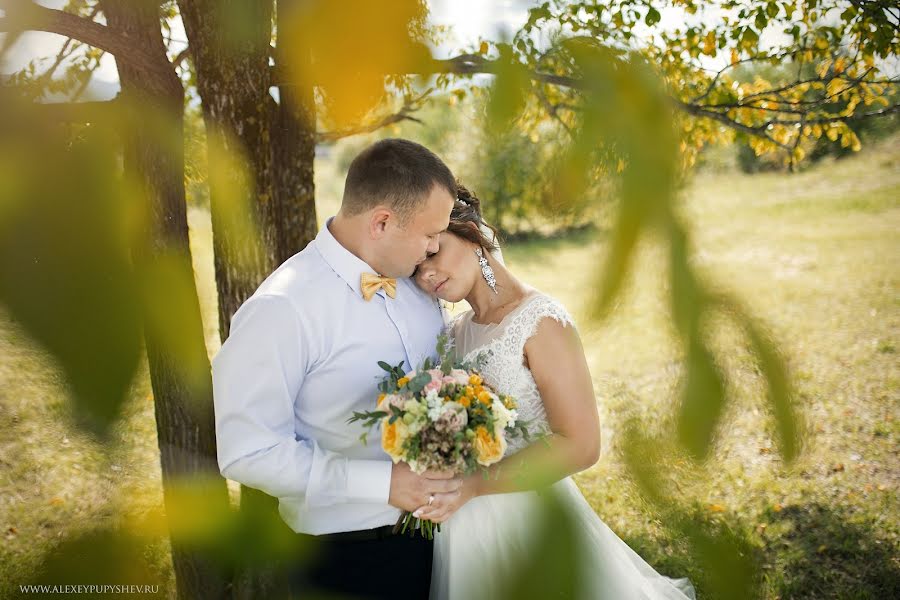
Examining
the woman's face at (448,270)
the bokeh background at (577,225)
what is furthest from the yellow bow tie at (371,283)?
the bokeh background at (577,225)

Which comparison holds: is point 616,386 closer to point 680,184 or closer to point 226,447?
point 680,184

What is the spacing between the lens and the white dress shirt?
1.93 metres

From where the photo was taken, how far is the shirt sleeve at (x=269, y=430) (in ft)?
6.31

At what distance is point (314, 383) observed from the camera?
213cm

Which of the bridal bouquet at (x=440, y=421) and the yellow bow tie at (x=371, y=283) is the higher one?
the yellow bow tie at (x=371, y=283)

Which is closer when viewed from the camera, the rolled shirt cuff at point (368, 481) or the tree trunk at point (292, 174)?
the rolled shirt cuff at point (368, 481)

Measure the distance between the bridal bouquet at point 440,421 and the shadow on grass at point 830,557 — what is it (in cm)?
245

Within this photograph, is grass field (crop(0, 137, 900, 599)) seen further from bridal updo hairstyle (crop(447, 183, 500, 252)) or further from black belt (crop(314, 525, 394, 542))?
bridal updo hairstyle (crop(447, 183, 500, 252))

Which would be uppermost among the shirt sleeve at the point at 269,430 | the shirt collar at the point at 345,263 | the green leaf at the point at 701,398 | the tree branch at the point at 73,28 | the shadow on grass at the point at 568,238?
the tree branch at the point at 73,28

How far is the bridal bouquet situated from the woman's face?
550 millimetres

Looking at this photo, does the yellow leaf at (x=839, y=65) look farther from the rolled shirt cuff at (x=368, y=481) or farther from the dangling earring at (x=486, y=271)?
the dangling earring at (x=486, y=271)

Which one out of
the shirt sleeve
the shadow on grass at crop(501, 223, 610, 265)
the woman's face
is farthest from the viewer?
the woman's face

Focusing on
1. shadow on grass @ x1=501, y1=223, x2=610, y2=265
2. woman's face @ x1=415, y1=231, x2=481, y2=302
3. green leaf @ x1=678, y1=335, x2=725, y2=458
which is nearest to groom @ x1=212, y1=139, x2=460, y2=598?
woman's face @ x1=415, y1=231, x2=481, y2=302

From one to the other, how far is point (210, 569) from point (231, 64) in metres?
2.17
